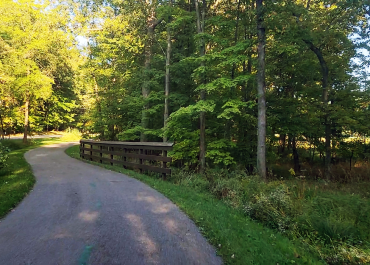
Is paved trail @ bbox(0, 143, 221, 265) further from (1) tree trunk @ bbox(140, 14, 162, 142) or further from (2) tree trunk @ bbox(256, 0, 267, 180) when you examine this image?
(1) tree trunk @ bbox(140, 14, 162, 142)

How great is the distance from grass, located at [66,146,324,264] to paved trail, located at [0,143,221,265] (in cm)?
20

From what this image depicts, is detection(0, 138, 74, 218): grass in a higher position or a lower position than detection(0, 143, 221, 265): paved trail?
higher

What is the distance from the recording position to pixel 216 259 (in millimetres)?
3441

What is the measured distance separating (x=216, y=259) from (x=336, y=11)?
13163 millimetres

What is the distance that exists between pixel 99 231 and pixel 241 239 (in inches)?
88.0

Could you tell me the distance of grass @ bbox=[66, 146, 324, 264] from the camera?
3566 millimetres

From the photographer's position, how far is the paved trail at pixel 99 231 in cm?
335

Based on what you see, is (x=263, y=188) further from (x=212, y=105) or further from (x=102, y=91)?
(x=102, y=91)

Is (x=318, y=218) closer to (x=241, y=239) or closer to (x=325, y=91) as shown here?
(x=241, y=239)

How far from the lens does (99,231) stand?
13.6 ft

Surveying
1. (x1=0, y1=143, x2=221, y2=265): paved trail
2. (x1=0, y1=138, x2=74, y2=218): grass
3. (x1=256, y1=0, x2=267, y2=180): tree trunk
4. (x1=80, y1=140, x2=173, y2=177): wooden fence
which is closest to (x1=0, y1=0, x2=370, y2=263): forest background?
(x1=256, y1=0, x2=267, y2=180): tree trunk

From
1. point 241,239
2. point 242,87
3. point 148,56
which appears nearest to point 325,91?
point 242,87

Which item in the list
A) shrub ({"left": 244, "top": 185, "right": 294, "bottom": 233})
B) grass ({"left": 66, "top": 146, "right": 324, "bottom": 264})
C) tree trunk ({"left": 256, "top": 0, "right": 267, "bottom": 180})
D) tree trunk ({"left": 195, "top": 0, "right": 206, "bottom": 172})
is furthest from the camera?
tree trunk ({"left": 195, "top": 0, "right": 206, "bottom": 172})

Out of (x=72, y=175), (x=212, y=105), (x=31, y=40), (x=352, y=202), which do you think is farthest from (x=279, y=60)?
(x=31, y=40)
